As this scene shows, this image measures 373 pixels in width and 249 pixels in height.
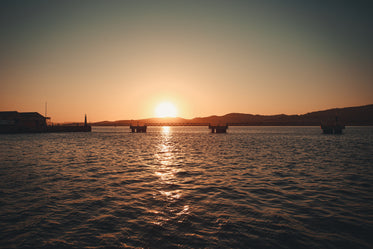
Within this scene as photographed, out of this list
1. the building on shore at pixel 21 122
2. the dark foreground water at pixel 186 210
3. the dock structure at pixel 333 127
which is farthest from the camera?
the dock structure at pixel 333 127

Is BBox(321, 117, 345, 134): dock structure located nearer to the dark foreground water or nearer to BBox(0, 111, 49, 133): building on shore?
the dark foreground water

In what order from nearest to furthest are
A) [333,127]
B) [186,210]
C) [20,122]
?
[186,210] → [20,122] → [333,127]

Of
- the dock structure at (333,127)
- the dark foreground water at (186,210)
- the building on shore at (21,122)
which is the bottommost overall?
the dark foreground water at (186,210)

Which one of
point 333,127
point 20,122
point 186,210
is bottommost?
point 186,210

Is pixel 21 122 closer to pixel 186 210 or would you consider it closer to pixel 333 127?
pixel 186 210

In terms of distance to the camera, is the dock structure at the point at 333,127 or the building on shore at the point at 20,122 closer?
the building on shore at the point at 20,122

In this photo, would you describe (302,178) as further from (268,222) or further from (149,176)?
(149,176)

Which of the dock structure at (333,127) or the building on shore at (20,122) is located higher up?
the building on shore at (20,122)

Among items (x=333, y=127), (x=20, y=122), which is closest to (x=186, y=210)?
(x=20, y=122)

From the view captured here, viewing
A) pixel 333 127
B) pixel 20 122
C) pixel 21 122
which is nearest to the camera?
pixel 20 122

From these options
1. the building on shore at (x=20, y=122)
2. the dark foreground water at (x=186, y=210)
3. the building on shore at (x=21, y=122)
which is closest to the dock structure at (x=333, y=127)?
the dark foreground water at (x=186, y=210)

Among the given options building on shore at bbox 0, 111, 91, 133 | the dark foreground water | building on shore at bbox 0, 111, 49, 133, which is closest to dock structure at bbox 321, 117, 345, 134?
the dark foreground water

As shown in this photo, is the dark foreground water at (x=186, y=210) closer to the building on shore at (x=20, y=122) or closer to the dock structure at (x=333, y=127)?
the building on shore at (x=20, y=122)

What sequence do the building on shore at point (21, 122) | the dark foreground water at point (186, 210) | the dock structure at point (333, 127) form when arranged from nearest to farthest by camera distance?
the dark foreground water at point (186, 210) < the building on shore at point (21, 122) < the dock structure at point (333, 127)
